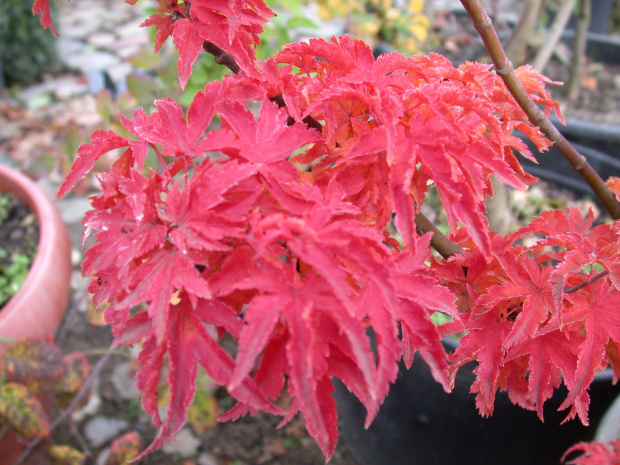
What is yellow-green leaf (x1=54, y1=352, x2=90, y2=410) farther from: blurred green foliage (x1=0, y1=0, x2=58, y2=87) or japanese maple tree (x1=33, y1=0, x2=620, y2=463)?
blurred green foliage (x1=0, y1=0, x2=58, y2=87)

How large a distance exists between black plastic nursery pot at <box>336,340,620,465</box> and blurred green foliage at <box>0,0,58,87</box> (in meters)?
2.77

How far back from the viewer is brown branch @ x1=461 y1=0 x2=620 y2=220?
640mm

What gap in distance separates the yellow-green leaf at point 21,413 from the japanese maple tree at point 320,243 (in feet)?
2.34

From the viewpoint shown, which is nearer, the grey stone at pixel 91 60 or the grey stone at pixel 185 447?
the grey stone at pixel 185 447

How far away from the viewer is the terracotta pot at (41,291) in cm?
126

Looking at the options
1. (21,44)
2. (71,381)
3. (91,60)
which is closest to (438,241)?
(71,381)

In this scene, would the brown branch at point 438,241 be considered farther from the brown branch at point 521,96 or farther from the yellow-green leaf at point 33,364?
the yellow-green leaf at point 33,364

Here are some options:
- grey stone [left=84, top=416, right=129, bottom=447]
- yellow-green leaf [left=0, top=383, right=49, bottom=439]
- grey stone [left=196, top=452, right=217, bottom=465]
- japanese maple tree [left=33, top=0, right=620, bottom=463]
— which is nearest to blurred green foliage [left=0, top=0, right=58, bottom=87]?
grey stone [left=84, top=416, right=129, bottom=447]

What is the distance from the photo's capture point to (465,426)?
3.95 ft

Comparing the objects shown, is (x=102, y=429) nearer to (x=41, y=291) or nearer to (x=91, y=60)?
(x=41, y=291)

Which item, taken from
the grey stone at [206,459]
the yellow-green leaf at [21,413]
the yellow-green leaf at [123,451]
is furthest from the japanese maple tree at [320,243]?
the grey stone at [206,459]

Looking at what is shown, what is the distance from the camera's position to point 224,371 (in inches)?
19.4

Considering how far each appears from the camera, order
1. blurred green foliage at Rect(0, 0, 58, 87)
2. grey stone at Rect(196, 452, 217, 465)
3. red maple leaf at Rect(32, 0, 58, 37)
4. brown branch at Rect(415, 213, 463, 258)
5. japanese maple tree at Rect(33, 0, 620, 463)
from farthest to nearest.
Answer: blurred green foliage at Rect(0, 0, 58, 87) < grey stone at Rect(196, 452, 217, 465) < brown branch at Rect(415, 213, 463, 258) < red maple leaf at Rect(32, 0, 58, 37) < japanese maple tree at Rect(33, 0, 620, 463)

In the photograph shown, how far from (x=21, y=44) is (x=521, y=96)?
3.02 meters
